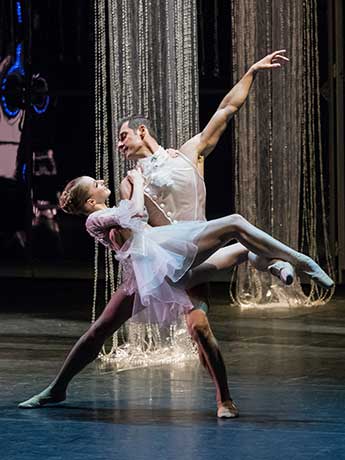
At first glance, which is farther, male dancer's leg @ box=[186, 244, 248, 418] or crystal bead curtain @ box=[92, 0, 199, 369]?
crystal bead curtain @ box=[92, 0, 199, 369]

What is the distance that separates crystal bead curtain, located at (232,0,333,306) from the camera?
31.0 ft

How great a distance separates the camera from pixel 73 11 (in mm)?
12078

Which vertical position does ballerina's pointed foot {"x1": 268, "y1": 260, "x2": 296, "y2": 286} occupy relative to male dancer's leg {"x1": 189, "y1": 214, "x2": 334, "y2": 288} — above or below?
below

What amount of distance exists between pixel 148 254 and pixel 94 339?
0.44 m

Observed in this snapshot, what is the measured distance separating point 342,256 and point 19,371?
4.51m

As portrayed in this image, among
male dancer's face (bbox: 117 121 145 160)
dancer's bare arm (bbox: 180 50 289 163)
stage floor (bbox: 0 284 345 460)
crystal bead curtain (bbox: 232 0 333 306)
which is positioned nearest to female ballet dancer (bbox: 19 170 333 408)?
male dancer's face (bbox: 117 121 145 160)

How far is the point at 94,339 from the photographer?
5.78m

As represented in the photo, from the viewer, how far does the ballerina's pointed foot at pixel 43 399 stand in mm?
5867

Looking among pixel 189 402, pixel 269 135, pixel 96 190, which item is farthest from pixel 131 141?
pixel 269 135

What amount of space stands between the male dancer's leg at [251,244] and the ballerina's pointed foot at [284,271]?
0.13 ft

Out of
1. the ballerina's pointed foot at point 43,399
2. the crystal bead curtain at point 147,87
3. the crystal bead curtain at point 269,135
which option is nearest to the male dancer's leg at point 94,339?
the ballerina's pointed foot at point 43,399

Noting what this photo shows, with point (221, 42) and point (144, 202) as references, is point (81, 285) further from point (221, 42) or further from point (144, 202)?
point (144, 202)

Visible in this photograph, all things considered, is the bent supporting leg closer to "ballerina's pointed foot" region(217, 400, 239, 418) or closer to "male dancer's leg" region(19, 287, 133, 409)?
"ballerina's pointed foot" region(217, 400, 239, 418)

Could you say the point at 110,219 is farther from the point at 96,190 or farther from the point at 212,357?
the point at 212,357
